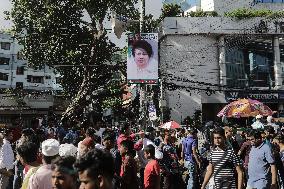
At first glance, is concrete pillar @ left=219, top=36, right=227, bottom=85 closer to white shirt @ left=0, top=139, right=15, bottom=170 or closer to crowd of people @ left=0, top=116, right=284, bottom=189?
crowd of people @ left=0, top=116, right=284, bottom=189

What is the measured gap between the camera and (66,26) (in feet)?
93.4

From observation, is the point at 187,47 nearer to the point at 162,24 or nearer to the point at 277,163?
the point at 162,24

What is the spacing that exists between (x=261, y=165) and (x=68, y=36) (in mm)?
23483

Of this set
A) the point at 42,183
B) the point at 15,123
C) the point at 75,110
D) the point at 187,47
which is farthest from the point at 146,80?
the point at 187,47

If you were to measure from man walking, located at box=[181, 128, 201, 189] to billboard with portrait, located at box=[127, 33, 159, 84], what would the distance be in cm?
662

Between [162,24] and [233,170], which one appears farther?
[162,24]

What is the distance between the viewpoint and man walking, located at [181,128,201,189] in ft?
32.7

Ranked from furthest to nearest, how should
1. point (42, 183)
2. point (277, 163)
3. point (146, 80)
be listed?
point (146, 80), point (277, 163), point (42, 183)

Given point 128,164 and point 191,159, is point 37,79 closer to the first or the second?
point 191,159

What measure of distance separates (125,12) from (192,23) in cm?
489

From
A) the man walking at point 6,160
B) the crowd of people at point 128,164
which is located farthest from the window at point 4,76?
the man walking at point 6,160

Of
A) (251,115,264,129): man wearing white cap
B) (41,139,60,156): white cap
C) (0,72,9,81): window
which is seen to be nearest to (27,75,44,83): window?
(0,72,9,81): window

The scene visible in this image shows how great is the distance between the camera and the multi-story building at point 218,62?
30.1m

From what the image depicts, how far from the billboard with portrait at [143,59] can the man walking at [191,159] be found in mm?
6615
